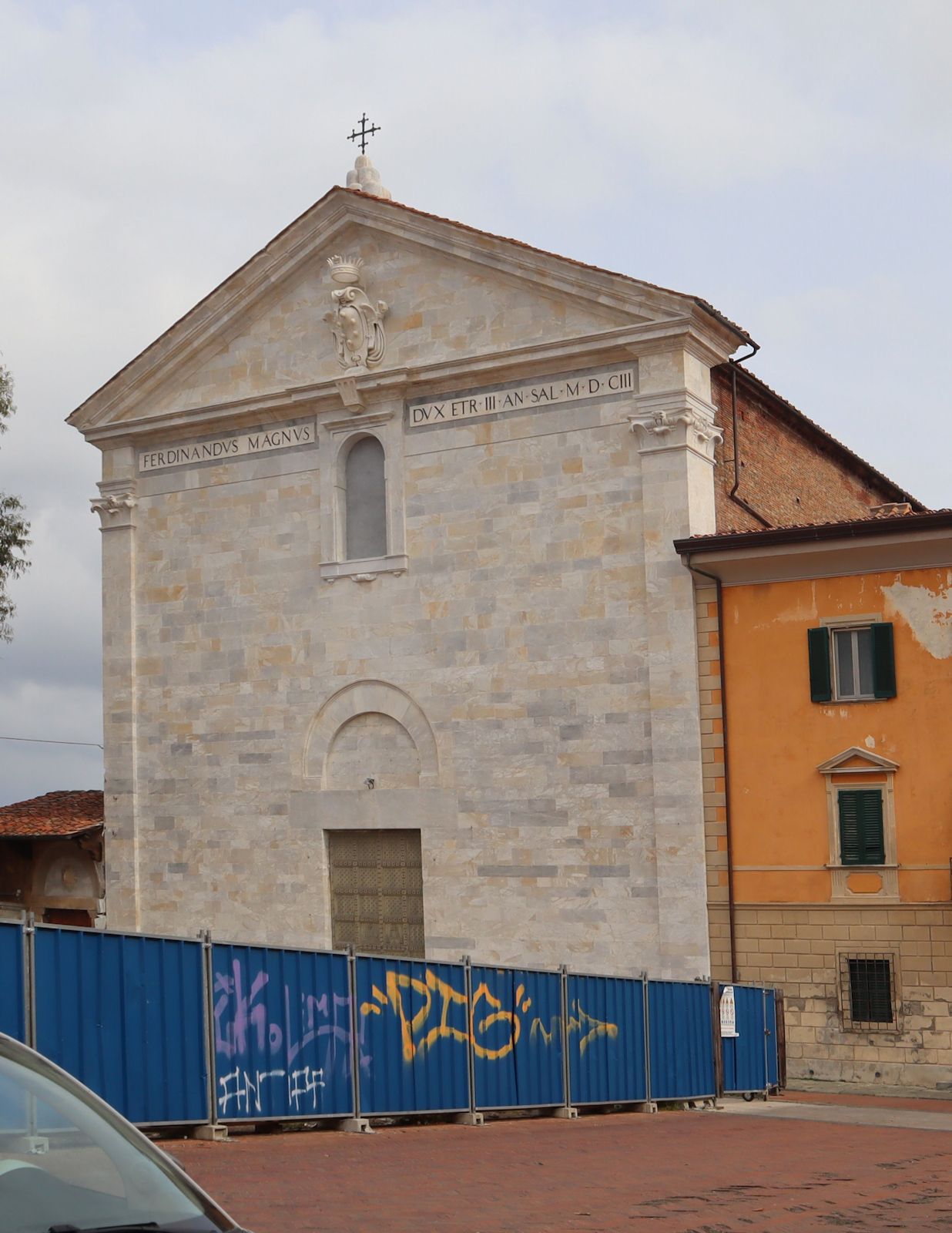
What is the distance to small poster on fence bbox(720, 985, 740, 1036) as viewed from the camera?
19.4 metres

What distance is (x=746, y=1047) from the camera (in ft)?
65.6

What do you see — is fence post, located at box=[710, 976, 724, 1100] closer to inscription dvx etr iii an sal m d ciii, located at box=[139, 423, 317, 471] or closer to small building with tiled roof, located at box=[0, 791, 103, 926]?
inscription dvx etr iii an sal m d ciii, located at box=[139, 423, 317, 471]

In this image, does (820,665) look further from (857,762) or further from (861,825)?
(861,825)

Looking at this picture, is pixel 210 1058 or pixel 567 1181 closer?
pixel 567 1181

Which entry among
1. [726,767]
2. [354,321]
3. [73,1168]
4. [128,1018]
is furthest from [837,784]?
[73,1168]

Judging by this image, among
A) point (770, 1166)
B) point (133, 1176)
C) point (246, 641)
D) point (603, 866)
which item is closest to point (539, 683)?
point (603, 866)

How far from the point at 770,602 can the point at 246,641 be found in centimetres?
948

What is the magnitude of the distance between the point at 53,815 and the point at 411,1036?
17.1 metres

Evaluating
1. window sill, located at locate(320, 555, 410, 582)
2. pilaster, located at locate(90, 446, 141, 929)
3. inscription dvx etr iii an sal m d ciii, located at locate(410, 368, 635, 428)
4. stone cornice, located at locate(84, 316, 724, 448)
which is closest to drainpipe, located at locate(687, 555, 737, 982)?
inscription dvx etr iii an sal m d ciii, located at locate(410, 368, 635, 428)

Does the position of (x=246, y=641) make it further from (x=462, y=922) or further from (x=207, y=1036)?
(x=207, y=1036)

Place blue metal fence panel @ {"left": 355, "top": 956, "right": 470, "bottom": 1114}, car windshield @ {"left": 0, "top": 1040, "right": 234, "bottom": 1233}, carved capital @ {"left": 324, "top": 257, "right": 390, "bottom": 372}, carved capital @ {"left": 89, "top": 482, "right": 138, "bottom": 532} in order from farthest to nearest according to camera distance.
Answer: carved capital @ {"left": 89, "top": 482, "right": 138, "bottom": 532}
carved capital @ {"left": 324, "top": 257, "right": 390, "bottom": 372}
blue metal fence panel @ {"left": 355, "top": 956, "right": 470, "bottom": 1114}
car windshield @ {"left": 0, "top": 1040, "right": 234, "bottom": 1233}

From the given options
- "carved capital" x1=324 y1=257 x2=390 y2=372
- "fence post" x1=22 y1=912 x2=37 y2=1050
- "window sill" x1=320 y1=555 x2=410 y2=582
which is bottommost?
"fence post" x1=22 y1=912 x2=37 y2=1050

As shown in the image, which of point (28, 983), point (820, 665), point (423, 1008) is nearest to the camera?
point (28, 983)

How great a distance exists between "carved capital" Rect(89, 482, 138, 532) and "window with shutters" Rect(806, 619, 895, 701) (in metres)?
13.2
